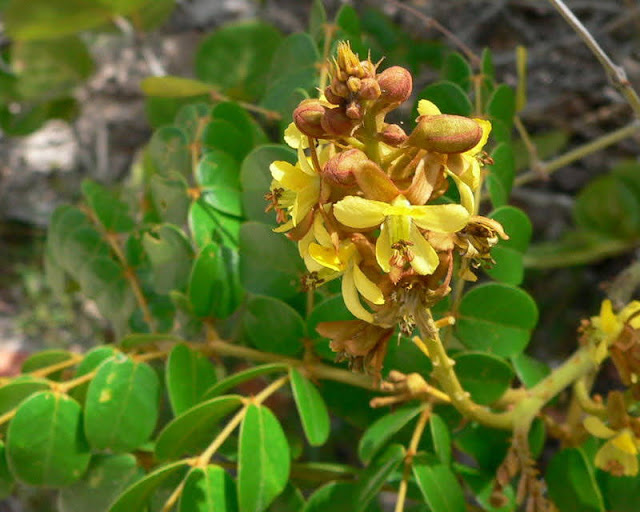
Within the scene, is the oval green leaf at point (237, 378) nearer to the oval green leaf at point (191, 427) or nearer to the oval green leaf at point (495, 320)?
the oval green leaf at point (191, 427)

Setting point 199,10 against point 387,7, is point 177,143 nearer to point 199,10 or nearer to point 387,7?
point 387,7

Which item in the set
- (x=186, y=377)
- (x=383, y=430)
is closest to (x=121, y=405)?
(x=186, y=377)

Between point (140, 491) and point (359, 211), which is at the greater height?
point (359, 211)

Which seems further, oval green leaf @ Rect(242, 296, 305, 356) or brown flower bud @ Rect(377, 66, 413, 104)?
oval green leaf @ Rect(242, 296, 305, 356)

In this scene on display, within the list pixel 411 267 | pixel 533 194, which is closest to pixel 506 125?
pixel 411 267

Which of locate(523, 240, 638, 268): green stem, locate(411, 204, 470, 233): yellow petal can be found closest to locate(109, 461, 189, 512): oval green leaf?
locate(411, 204, 470, 233): yellow petal

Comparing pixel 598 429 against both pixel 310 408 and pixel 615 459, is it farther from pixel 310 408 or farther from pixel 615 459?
→ pixel 310 408

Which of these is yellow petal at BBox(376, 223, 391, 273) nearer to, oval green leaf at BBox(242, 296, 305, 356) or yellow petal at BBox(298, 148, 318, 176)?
yellow petal at BBox(298, 148, 318, 176)
